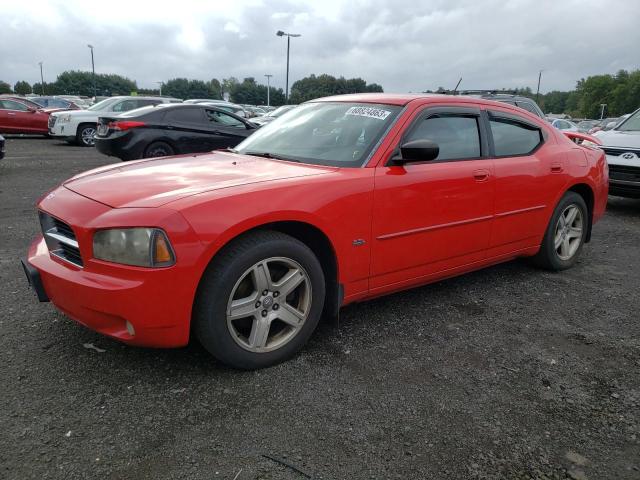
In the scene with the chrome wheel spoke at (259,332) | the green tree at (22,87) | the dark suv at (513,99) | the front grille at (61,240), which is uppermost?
the green tree at (22,87)

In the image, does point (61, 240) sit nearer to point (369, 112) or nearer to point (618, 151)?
point (369, 112)

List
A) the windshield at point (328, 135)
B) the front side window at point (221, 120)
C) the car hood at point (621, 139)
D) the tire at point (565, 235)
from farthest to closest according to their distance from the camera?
the front side window at point (221, 120) → the car hood at point (621, 139) → the tire at point (565, 235) → the windshield at point (328, 135)

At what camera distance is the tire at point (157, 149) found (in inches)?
367

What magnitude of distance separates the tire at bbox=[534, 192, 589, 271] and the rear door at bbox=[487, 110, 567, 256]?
0.49 feet

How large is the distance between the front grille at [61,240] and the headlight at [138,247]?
0.23m

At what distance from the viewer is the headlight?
2324 mm

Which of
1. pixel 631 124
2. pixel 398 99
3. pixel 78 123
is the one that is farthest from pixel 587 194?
pixel 78 123

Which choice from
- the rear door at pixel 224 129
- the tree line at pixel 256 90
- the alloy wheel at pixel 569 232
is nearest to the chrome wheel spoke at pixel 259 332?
the alloy wheel at pixel 569 232

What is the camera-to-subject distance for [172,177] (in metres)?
2.87

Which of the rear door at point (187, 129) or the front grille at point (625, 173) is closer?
the front grille at point (625, 173)

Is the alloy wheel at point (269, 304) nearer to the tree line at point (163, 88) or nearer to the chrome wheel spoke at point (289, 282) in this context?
the chrome wheel spoke at point (289, 282)

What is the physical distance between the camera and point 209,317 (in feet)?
8.08

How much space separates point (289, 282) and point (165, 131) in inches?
301

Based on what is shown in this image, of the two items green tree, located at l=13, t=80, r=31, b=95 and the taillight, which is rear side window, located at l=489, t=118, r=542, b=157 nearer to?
the taillight
